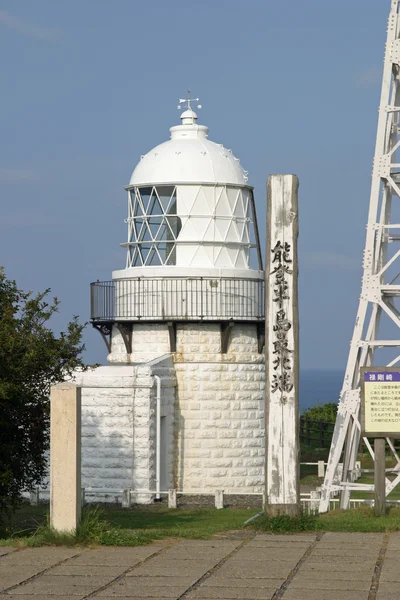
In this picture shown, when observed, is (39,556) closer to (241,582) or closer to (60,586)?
(60,586)

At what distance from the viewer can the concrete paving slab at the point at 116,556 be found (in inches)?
459

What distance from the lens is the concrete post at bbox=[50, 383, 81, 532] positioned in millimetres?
13242

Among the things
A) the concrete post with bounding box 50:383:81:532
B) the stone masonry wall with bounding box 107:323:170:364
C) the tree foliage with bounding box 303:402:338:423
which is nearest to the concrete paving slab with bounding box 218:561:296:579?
the concrete post with bounding box 50:383:81:532

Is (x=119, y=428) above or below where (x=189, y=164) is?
below

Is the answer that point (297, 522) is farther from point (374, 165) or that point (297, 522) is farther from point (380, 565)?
point (374, 165)

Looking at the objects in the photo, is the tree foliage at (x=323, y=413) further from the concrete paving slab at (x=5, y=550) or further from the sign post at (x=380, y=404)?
the concrete paving slab at (x=5, y=550)

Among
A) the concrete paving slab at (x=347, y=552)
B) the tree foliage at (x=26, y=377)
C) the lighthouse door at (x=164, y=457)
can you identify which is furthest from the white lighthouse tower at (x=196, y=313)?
the concrete paving slab at (x=347, y=552)

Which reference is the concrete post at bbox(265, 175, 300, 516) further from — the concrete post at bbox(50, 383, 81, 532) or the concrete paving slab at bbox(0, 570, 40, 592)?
the concrete paving slab at bbox(0, 570, 40, 592)

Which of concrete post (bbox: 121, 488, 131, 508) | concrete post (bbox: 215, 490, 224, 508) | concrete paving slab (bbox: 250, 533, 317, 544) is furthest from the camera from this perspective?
concrete post (bbox: 121, 488, 131, 508)

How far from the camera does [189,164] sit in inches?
1164

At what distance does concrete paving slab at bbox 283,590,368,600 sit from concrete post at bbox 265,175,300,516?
4523 mm

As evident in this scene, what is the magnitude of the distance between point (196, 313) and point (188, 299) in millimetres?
418

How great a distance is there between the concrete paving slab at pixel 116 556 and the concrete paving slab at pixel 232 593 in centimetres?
155

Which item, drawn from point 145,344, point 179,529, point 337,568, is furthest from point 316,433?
point 337,568
